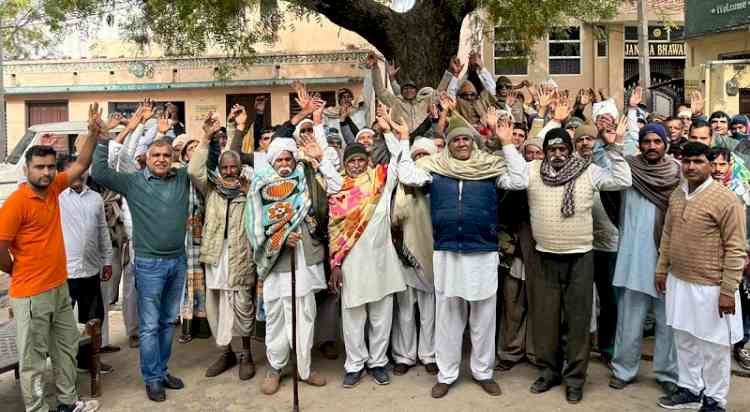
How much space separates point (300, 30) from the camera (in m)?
20.1

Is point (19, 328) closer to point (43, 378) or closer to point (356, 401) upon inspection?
point (43, 378)

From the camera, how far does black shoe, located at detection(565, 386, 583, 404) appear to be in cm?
474

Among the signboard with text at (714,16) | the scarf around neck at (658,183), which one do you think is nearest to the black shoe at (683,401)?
the scarf around neck at (658,183)

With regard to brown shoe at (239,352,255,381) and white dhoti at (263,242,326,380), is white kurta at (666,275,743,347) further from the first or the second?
brown shoe at (239,352,255,381)

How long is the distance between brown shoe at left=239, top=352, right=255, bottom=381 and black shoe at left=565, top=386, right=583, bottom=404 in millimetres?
2464

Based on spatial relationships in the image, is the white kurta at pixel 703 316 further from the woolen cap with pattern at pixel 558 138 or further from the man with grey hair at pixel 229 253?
the man with grey hair at pixel 229 253

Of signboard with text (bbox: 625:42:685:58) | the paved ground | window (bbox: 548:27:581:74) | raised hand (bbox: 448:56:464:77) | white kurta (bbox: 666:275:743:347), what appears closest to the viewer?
white kurta (bbox: 666:275:743:347)

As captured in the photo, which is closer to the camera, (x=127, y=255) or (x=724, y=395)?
(x=724, y=395)

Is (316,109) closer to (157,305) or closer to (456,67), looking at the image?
(157,305)

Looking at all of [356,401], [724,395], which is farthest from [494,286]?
[724,395]

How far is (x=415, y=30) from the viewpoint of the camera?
8.16 metres

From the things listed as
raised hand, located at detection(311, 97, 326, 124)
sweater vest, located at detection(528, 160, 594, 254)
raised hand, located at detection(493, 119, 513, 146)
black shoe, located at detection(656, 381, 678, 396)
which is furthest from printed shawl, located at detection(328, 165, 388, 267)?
black shoe, located at detection(656, 381, 678, 396)

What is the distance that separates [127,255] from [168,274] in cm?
162

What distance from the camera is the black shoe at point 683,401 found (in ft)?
15.0
